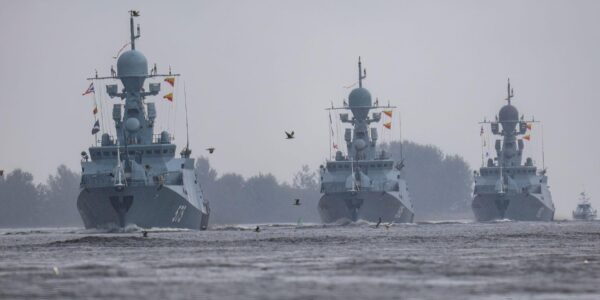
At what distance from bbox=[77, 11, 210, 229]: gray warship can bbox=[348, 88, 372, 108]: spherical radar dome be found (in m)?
45.0

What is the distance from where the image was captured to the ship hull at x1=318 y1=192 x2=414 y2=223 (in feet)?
576

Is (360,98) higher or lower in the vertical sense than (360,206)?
higher

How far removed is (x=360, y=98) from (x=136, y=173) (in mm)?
59473

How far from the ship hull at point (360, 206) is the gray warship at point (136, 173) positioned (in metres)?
28.8

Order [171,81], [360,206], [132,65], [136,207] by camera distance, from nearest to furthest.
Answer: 1. [136,207]
2. [171,81]
3. [132,65]
4. [360,206]

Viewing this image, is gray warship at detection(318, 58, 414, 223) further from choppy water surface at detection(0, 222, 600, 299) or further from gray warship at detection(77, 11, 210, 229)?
choppy water surface at detection(0, 222, 600, 299)

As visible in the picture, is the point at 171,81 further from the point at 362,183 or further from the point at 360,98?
the point at 360,98

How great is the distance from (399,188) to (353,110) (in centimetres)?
1365

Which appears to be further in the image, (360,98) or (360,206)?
(360,98)

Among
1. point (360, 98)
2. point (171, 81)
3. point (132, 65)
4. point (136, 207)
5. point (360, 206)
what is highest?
point (132, 65)

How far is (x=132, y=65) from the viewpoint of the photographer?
148750mm

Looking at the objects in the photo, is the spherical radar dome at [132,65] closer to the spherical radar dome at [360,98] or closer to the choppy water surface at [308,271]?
the spherical radar dome at [360,98]

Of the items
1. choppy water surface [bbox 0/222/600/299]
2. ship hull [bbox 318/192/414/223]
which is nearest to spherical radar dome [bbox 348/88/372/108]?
ship hull [bbox 318/192/414/223]

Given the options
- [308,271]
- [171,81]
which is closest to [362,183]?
[171,81]
